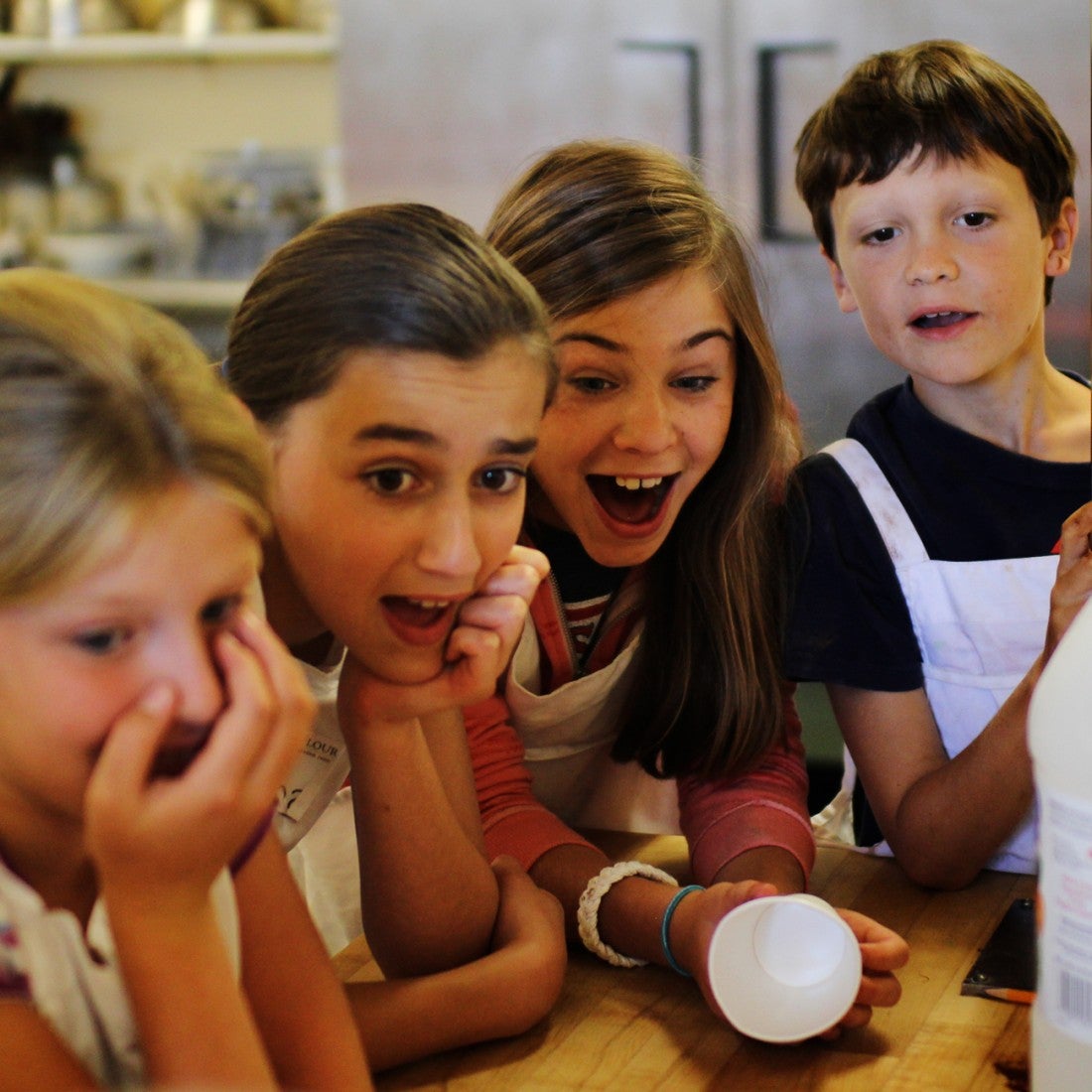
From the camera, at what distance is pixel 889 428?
1187 millimetres

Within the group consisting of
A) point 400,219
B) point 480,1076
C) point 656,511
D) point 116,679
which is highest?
point 400,219

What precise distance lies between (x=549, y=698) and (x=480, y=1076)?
1.39 feet

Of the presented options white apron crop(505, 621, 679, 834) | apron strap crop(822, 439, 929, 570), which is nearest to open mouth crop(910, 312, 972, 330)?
apron strap crop(822, 439, 929, 570)

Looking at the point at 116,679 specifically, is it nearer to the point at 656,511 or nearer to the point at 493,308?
the point at 493,308

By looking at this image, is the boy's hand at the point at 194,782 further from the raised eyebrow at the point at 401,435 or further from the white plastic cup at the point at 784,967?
the white plastic cup at the point at 784,967

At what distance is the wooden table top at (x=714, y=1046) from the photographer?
2.44 feet

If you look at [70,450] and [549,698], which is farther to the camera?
[549,698]

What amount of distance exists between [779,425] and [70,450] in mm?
710

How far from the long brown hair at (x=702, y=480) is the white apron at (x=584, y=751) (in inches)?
1.1

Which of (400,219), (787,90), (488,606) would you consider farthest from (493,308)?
(787,90)

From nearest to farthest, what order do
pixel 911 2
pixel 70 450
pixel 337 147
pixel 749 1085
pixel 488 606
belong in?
pixel 70 450 < pixel 749 1085 < pixel 488 606 < pixel 911 2 < pixel 337 147

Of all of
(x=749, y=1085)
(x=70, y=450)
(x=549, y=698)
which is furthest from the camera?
(x=549, y=698)

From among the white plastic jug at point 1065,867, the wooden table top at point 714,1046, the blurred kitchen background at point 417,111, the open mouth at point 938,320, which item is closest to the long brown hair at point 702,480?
the open mouth at point 938,320

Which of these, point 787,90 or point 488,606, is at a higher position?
point 787,90
